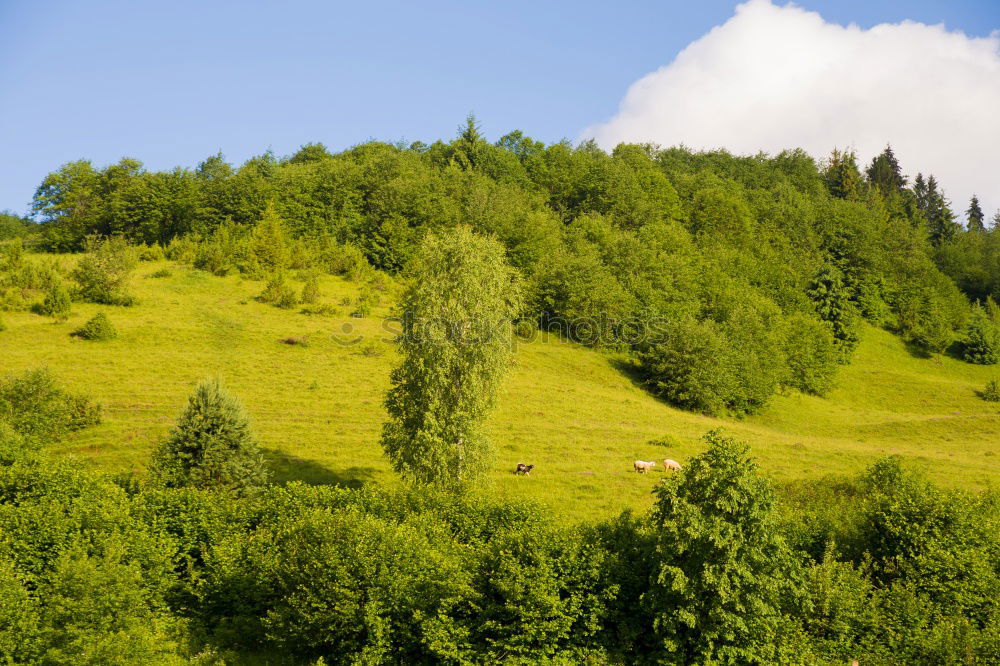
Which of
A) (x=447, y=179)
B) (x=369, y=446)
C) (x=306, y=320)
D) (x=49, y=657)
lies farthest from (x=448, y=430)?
(x=447, y=179)

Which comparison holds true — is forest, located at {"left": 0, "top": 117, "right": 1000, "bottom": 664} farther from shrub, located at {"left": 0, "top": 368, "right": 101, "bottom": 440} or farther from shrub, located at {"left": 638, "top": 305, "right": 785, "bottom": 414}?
shrub, located at {"left": 638, "top": 305, "right": 785, "bottom": 414}

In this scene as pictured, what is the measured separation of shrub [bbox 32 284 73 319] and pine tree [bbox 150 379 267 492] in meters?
36.1

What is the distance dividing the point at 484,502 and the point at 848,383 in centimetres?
8647

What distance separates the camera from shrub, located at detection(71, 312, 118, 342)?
59.9m

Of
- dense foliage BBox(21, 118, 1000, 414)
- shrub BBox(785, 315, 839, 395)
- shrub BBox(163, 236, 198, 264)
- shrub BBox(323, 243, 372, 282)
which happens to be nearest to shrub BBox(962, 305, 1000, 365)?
dense foliage BBox(21, 118, 1000, 414)

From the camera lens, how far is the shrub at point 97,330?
197 ft

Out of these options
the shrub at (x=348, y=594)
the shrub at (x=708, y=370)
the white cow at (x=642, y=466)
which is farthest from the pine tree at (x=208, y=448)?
the shrub at (x=708, y=370)

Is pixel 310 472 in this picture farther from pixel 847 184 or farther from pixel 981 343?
pixel 847 184

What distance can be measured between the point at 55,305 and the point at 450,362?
4793 cm

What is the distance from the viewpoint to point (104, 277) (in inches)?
2714

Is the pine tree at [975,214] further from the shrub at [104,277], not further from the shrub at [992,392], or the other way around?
the shrub at [104,277]

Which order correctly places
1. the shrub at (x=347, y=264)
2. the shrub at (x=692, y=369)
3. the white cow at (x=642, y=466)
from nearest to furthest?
the white cow at (x=642, y=466) < the shrub at (x=692, y=369) < the shrub at (x=347, y=264)

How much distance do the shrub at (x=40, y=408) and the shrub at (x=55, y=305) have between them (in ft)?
63.8

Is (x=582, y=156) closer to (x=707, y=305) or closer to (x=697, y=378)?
(x=707, y=305)
